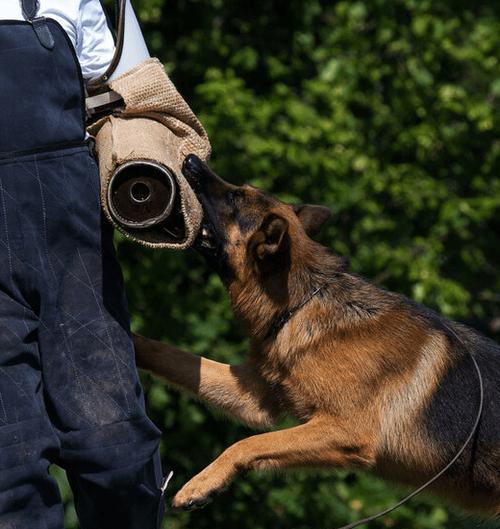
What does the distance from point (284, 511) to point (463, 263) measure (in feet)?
6.03

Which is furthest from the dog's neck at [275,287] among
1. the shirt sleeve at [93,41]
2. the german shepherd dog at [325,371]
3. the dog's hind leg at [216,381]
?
the shirt sleeve at [93,41]

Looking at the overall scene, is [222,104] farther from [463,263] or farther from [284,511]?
[284,511]

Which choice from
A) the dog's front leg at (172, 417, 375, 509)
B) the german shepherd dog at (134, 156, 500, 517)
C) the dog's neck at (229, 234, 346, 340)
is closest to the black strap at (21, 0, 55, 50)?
the german shepherd dog at (134, 156, 500, 517)

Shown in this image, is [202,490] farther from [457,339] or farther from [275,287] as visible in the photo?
[457,339]

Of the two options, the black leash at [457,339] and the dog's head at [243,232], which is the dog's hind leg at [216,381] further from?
the dog's head at [243,232]

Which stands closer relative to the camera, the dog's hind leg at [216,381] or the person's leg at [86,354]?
the person's leg at [86,354]

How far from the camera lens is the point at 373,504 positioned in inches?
241

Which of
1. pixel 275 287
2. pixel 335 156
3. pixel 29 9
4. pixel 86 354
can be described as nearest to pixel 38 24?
pixel 29 9

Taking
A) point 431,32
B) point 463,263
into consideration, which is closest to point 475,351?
point 463,263

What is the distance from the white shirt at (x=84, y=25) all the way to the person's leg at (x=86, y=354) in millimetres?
335

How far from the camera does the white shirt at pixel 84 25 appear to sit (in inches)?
115

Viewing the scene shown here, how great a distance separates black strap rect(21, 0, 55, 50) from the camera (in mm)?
2891

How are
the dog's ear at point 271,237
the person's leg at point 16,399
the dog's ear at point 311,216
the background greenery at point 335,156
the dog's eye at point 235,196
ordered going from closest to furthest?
the person's leg at point 16,399, the dog's ear at point 271,237, the dog's eye at point 235,196, the dog's ear at point 311,216, the background greenery at point 335,156

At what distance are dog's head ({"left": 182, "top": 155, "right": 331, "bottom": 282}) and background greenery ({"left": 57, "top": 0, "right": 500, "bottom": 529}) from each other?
1613 mm
